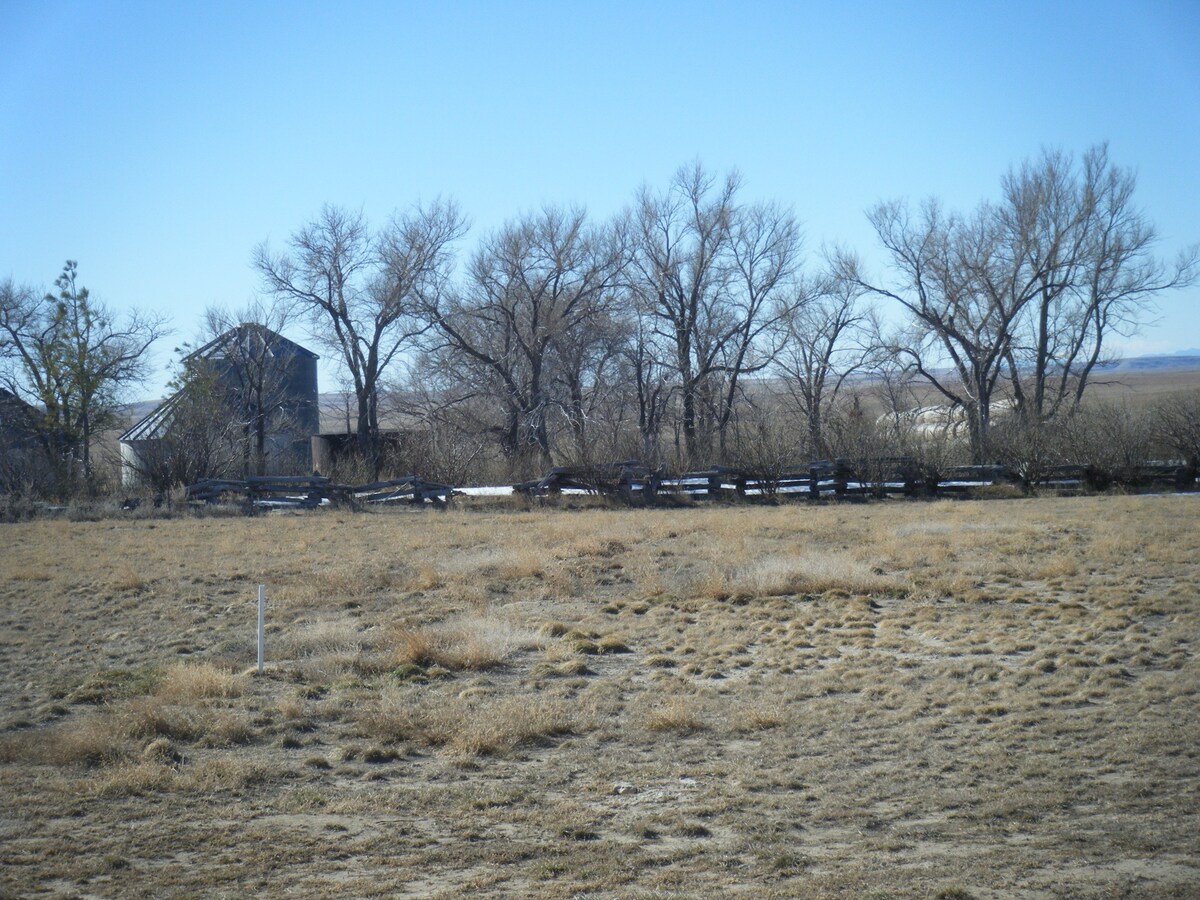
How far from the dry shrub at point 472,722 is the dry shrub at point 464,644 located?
1.34m

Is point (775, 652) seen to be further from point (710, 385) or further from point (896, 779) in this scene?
point (710, 385)

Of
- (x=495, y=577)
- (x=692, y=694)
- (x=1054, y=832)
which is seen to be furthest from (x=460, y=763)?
(x=495, y=577)

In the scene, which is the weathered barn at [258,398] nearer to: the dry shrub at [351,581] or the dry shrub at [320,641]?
the dry shrub at [351,581]

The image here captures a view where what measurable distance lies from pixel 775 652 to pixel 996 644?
2.18 meters

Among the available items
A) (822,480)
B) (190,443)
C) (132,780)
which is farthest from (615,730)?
(190,443)

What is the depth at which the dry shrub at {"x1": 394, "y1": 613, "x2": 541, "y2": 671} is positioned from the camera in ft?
32.9

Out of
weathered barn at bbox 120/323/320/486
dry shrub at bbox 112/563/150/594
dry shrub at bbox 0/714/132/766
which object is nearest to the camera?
dry shrub at bbox 0/714/132/766

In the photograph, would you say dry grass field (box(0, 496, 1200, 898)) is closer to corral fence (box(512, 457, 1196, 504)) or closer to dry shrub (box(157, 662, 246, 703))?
dry shrub (box(157, 662, 246, 703))

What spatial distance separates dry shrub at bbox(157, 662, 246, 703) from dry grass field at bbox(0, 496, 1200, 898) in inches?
1.7

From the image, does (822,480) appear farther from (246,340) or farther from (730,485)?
(246,340)

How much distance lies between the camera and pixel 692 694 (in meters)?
8.84

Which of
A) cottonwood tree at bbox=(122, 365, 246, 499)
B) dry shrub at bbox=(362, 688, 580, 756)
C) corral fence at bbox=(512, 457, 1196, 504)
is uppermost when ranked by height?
cottonwood tree at bbox=(122, 365, 246, 499)

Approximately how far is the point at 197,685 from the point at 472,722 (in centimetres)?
262

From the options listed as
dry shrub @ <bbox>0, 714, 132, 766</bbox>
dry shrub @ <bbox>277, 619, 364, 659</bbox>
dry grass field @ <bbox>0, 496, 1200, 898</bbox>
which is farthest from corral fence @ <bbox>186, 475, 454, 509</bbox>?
dry shrub @ <bbox>0, 714, 132, 766</bbox>
